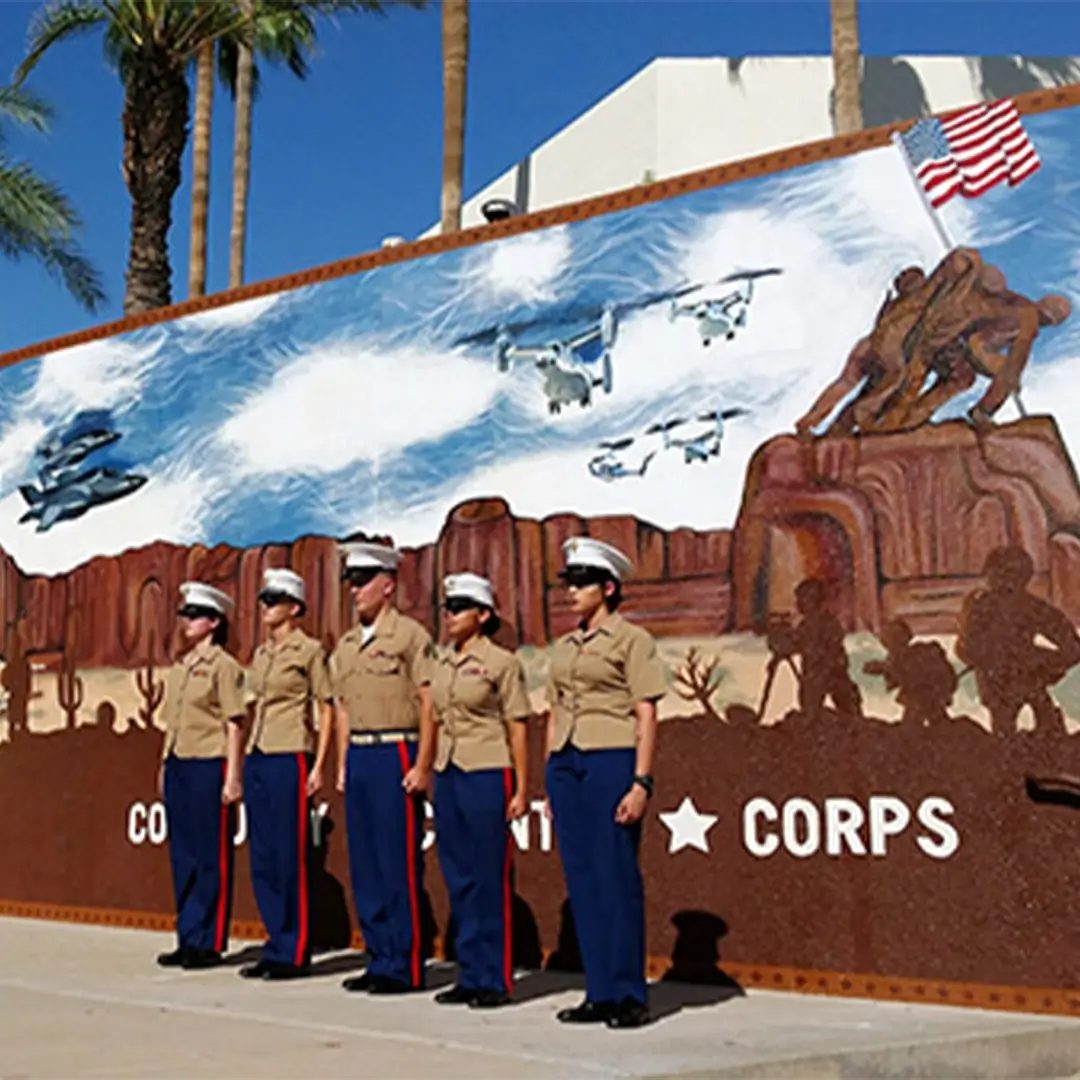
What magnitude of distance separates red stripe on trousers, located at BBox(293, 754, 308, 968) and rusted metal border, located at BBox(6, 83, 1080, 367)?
290 cm

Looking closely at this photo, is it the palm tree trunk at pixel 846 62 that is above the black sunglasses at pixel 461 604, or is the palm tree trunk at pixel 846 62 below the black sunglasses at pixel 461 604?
above

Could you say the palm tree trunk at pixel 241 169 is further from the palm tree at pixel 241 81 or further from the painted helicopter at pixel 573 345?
the painted helicopter at pixel 573 345

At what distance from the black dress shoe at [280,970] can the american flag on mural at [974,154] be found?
4.37 meters

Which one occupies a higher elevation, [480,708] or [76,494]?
[76,494]

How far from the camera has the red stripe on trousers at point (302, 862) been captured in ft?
27.1

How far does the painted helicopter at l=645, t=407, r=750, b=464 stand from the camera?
26.9 feet

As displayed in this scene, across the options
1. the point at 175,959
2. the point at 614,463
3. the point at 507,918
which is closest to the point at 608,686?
the point at 507,918

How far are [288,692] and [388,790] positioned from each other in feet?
2.77

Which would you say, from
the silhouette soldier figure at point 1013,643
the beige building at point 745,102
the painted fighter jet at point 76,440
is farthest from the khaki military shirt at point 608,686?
the beige building at point 745,102

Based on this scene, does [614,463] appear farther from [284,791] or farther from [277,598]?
[284,791]

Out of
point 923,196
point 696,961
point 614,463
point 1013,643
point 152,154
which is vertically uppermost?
point 152,154

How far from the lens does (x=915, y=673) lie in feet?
24.5

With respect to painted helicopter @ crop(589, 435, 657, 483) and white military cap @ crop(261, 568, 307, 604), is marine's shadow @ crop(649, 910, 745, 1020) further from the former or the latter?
white military cap @ crop(261, 568, 307, 604)

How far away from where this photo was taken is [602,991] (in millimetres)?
6785
